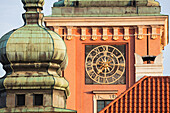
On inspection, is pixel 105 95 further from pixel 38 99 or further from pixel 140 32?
pixel 38 99

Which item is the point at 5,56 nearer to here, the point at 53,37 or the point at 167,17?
the point at 53,37

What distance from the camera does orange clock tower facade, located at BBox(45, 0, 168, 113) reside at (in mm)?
48031

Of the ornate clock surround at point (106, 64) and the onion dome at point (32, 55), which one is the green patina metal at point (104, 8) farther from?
the onion dome at point (32, 55)

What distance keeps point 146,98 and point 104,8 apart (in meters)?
16.9

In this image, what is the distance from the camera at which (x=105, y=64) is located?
48.1m

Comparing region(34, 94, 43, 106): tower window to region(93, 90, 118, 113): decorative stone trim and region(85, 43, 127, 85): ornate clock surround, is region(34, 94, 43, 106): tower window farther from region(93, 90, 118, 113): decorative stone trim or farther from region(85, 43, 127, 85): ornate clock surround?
region(85, 43, 127, 85): ornate clock surround

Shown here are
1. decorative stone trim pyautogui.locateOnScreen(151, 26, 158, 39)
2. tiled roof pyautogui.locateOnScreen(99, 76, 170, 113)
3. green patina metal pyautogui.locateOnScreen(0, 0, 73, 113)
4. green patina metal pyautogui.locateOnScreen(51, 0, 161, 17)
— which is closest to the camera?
tiled roof pyautogui.locateOnScreen(99, 76, 170, 113)

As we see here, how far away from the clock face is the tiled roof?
14.7 meters

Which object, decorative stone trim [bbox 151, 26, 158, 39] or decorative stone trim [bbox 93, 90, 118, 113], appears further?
decorative stone trim [bbox 151, 26, 158, 39]

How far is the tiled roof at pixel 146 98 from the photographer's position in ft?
106

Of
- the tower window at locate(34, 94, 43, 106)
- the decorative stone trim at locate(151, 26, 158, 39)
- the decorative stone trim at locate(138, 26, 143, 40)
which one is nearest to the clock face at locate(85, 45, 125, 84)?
the decorative stone trim at locate(138, 26, 143, 40)

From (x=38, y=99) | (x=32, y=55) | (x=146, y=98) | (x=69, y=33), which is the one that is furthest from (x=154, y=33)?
(x=146, y=98)

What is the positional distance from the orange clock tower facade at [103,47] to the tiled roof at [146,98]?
47.8 ft

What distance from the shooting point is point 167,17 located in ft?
160
